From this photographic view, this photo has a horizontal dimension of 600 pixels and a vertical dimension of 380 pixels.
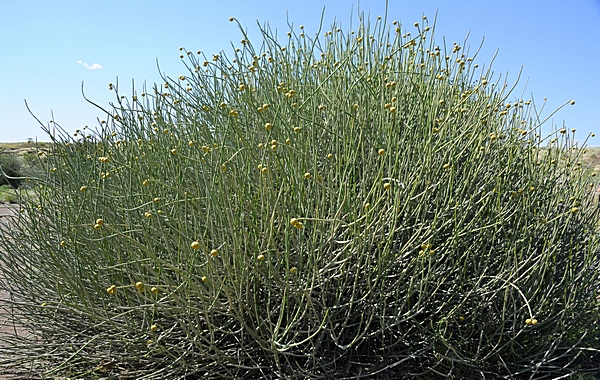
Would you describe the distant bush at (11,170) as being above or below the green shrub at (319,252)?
above

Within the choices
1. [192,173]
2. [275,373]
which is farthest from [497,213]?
[192,173]

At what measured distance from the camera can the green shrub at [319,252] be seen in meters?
2.44

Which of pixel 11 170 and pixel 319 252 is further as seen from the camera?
pixel 11 170

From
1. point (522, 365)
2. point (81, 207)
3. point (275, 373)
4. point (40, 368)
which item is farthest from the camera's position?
point (40, 368)

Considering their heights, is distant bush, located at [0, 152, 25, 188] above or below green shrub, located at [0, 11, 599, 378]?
above

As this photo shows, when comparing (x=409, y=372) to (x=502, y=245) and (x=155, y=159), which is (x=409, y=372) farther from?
(x=155, y=159)

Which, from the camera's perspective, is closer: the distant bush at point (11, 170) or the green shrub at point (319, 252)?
the green shrub at point (319, 252)

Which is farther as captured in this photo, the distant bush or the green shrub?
the distant bush

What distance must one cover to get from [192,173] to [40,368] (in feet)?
5.23

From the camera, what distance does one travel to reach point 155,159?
3172 millimetres

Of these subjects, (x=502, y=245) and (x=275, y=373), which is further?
(x=502, y=245)

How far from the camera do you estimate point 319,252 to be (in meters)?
2.24

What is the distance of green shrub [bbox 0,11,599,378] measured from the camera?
2.44 m

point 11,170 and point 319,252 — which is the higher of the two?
point 11,170
